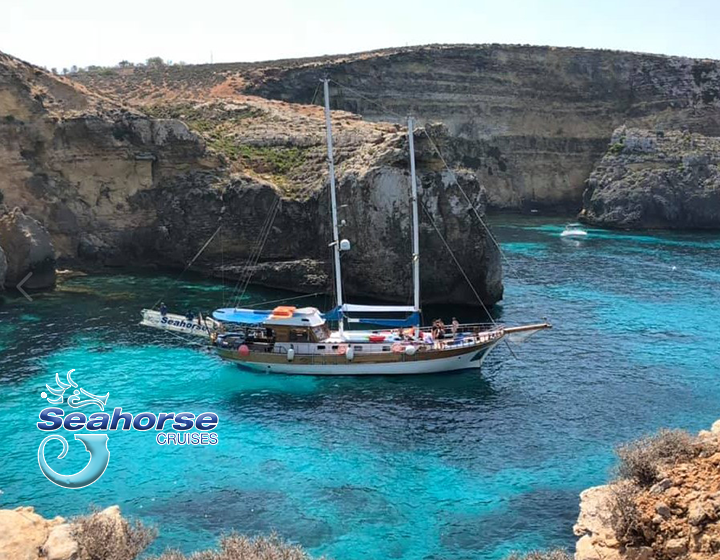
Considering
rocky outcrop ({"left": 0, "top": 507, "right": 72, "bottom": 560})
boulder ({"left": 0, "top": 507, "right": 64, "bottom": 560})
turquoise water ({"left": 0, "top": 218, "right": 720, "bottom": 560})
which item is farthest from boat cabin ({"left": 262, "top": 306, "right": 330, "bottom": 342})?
rocky outcrop ({"left": 0, "top": 507, "right": 72, "bottom": 560})

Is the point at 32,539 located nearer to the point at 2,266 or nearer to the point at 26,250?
the point at 2,266

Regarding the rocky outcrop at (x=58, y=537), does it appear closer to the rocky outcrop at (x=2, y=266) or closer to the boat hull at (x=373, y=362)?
the boat hull at (x=373, y=362)

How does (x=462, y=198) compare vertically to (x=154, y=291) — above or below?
above

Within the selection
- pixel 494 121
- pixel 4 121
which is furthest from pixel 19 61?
pixel 494 121

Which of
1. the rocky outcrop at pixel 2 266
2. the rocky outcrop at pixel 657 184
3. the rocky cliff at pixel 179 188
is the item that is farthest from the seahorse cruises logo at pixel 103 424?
the rocky outcrop at pixel 657 184

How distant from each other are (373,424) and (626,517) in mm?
18816

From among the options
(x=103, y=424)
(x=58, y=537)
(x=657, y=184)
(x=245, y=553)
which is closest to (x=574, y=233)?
(x=657, y=184)

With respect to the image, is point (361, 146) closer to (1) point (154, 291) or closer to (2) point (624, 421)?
(1) point (154, 291)

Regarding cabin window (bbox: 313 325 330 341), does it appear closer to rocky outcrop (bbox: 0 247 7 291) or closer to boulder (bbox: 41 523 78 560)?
boulder (bbox: 41 523 78 560)

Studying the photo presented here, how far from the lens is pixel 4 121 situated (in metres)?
74.2

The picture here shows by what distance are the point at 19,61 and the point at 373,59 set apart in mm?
63753

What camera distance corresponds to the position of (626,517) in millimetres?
24141

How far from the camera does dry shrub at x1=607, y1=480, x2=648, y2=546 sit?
23562mm

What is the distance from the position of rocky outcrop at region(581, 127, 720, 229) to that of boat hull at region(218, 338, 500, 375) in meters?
71.7
